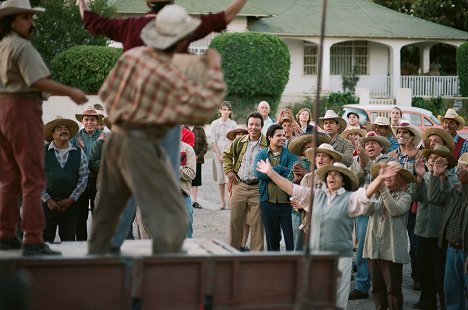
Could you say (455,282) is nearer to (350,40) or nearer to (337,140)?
(337,140)

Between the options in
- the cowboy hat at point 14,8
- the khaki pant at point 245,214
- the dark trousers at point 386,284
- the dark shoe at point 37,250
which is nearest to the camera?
the dark shoe at point 37,250

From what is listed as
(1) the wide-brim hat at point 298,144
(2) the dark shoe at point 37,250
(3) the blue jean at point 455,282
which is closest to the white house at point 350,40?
(1) the wide-brim hat at point 298,144

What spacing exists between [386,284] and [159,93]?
5.39 metres

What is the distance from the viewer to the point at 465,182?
1098 centimetres

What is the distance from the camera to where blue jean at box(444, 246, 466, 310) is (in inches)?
436

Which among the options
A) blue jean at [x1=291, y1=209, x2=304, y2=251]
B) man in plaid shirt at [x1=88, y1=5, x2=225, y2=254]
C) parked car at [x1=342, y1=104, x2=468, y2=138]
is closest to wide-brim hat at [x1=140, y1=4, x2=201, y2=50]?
man in plaid shirt at [x1=88, y1=5, x2=225, y2=254]

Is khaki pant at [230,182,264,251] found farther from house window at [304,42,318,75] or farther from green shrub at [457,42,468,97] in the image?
house window at [304,42,318,75]

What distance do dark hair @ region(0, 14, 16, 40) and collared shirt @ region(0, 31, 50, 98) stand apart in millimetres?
167

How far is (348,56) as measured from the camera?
5053 cm

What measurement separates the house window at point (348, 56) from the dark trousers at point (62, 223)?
3809cm

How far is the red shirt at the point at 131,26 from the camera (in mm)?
7707

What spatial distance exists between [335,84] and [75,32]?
16.6 metres

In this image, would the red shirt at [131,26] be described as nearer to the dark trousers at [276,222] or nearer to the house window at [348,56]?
the dark trousers at [276,222]

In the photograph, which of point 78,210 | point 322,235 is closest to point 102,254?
point 322,235
